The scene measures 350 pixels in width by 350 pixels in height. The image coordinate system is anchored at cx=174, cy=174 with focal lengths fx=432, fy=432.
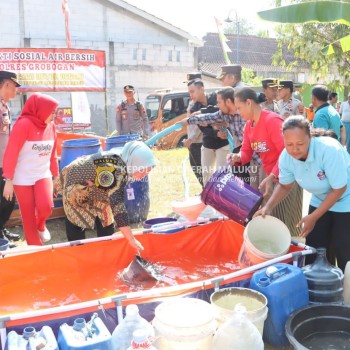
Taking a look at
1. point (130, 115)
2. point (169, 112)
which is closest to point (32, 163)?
point (130, 115)

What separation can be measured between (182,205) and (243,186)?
806 millimetres

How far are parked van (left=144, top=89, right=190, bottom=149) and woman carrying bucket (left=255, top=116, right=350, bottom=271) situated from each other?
32.2ft

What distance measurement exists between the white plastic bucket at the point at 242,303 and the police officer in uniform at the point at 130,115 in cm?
511

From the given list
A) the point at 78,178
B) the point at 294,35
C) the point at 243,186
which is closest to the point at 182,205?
the point at 243,186

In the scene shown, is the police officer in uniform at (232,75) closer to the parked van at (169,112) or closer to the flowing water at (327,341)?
the flowing water at (327,341)

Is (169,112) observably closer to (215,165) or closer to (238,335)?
(215,165)

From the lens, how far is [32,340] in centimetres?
208

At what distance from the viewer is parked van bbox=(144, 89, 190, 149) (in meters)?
12.9

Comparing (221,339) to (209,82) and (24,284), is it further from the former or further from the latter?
(209,82)

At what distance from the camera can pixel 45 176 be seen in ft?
13.1

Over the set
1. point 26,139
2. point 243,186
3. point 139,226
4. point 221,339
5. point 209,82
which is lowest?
point 139,226

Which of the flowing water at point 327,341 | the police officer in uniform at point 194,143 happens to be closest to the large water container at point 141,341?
the flowing water at point 327,341

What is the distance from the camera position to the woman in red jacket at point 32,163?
12.3 feet

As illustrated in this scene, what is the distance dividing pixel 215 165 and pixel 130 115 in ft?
8.30
